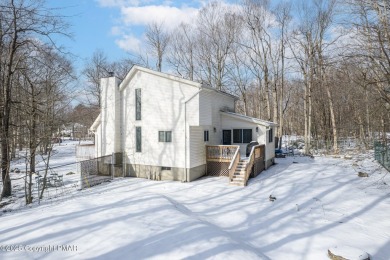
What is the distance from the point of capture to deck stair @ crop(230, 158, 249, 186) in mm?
13828

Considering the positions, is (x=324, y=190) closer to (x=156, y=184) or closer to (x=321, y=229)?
(x=321, y=229)

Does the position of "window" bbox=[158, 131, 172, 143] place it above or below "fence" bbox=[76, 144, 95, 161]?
above

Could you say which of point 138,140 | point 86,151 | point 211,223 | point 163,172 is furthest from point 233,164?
point 86,151

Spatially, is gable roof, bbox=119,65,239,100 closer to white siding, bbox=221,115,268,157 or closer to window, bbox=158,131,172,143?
white siding, bbox=221,115,268,157

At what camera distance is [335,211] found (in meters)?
10.2

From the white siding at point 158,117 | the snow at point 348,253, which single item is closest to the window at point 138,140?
the white siding at point 158,117

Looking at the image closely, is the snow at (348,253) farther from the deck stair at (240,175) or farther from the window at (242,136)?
the window at (242,136)

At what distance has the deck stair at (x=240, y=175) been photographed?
45.4 feet

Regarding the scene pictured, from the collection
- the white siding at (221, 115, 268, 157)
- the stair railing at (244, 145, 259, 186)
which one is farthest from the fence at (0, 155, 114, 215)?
the stair railing at (244, 145, 259, 186)

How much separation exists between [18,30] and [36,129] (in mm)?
5452

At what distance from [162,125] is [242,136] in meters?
6.12

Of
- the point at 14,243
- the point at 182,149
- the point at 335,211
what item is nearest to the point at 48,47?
the point at 182,149

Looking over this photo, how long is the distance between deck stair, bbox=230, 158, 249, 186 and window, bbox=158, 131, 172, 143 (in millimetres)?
4375

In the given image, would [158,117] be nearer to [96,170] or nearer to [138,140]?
[138,140]
